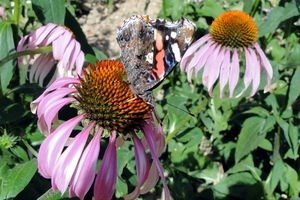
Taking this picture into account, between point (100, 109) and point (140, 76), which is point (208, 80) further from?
point (100, 109)

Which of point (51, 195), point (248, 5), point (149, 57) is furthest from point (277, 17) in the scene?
point (51, 195)

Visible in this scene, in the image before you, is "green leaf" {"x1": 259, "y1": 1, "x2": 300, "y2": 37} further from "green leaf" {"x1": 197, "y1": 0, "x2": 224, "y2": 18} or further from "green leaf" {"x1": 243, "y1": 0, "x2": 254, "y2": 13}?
"green leaf" {"x1": 197, "y1": 0, "x2": 224, "y2": 18}

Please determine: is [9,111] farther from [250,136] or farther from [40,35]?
[250,136]

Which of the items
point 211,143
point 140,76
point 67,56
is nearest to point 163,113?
point 211,143

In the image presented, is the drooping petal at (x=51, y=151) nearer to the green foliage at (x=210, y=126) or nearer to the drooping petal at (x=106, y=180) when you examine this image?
the drooping petal at (x=106, y=180)

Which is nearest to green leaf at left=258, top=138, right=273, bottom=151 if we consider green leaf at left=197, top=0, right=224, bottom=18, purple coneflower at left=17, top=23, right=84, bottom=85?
green leaf at left=197, top=0, right=224, bottom=18

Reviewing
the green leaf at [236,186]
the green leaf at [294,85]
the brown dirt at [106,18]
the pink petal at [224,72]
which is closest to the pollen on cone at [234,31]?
the pink petal at [224,72]
